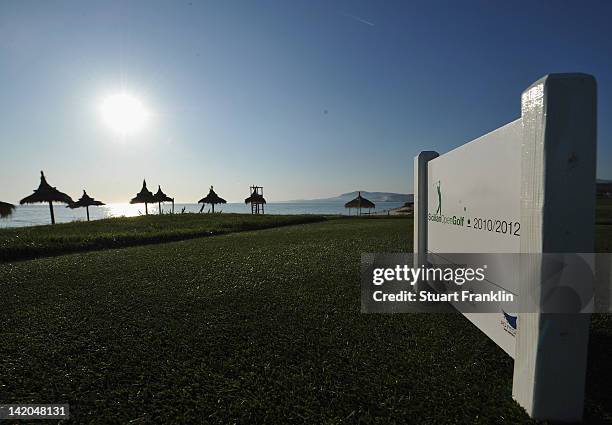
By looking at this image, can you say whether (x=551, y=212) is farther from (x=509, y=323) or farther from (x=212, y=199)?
(x=212, y=199)

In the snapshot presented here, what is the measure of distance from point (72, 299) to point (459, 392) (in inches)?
171

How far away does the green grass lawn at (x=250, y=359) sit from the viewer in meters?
1.65

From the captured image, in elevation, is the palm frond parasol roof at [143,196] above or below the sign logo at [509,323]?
above

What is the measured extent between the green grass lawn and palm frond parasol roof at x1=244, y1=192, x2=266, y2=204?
31.2m

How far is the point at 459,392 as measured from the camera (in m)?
1.78

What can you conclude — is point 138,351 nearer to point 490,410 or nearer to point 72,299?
point 72,299

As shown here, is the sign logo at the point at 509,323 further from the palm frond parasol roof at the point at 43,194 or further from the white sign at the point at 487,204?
the palm frond parasol roof at the point at 43,194

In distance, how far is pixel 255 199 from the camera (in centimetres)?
3531

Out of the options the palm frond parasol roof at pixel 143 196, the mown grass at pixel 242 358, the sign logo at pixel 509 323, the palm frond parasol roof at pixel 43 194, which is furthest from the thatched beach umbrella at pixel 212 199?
the sign logo at pixel 509 323

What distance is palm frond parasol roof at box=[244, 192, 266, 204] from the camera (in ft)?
115

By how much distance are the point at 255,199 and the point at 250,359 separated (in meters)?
33.8

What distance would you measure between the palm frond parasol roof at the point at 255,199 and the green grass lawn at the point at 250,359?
31156mm

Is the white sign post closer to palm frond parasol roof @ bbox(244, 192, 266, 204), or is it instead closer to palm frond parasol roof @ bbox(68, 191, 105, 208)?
palm frond parasol roof @ bbox(244, 192, 266, 204)

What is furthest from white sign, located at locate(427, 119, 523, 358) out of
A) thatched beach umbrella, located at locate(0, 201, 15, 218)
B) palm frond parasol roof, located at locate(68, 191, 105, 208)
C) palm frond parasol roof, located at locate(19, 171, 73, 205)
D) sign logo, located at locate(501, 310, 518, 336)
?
palm frond parasol roof, located at locate(68, 191, 105, 208)
